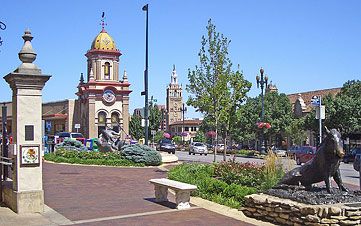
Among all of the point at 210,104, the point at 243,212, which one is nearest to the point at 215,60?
the point at 210,104

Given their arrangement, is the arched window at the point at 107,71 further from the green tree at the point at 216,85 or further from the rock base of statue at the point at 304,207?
the rock base of statue at the point at 304,207

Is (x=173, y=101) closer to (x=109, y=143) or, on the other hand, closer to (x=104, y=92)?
(x=104, y=92)

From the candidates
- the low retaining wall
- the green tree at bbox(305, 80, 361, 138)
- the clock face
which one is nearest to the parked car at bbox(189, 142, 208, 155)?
the clock face

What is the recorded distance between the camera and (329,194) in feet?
34.0

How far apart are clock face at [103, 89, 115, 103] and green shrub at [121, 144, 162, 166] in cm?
3440

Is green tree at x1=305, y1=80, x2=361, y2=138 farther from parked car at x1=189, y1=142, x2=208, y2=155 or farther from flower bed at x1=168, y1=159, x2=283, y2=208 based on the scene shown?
flower bed at x1=168, y1=159, x2=283, y2=208

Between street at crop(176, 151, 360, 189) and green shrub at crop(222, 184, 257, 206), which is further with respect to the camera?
street at crop(176, 151, 360, 189)

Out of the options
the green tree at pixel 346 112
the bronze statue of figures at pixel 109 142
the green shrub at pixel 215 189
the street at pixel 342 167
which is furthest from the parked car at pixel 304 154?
the green shrub at pixel 215 189

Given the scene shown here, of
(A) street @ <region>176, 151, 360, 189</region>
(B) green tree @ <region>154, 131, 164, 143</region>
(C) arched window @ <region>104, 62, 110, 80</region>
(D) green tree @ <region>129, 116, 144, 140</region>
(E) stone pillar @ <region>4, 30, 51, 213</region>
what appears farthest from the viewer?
(B) green tree @ <region>154, 131, 164, 143</region>

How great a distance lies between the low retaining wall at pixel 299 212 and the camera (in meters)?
9.30

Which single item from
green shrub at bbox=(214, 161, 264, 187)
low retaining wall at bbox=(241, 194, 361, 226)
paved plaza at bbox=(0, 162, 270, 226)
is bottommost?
paved plaza at bbox=(0, 162, 270, 226)

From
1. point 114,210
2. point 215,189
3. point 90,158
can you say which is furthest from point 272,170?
point 90,158

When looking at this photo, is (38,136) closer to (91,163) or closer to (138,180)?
(138,180)

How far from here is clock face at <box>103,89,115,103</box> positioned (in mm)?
60875
